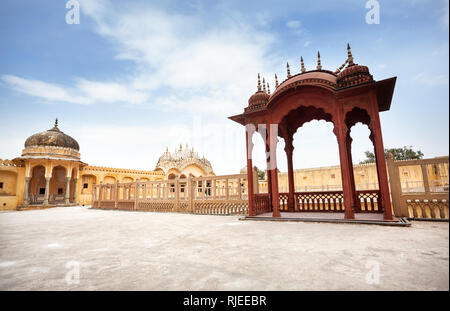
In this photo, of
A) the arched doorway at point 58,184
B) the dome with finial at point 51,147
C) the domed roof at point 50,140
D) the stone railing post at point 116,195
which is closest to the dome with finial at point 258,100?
the stone railing post at point 116,195

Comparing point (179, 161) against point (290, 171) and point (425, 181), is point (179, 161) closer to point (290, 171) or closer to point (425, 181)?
point (290, 171)

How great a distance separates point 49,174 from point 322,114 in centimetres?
2759

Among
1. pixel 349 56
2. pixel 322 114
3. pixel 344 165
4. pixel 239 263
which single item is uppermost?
pixel 349 56

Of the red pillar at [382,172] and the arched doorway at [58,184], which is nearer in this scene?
the red pillar at [382,172]

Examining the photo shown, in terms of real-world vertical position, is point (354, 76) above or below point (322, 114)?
above

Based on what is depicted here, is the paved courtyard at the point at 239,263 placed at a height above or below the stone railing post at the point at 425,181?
below

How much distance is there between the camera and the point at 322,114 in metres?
9.73

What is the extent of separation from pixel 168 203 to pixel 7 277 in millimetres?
10819

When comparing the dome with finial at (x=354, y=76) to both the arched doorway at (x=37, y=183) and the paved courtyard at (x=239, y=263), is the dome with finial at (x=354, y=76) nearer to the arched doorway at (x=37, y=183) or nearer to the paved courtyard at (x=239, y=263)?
the paved courtyard at (x=239, y=263)

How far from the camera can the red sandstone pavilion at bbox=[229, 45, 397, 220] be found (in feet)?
21.6

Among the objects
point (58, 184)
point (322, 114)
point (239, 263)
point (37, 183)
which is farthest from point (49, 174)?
point (239, 263)

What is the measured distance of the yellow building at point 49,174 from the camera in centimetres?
2328

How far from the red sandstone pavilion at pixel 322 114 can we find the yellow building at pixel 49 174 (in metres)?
14.3

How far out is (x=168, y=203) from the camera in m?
13.4
